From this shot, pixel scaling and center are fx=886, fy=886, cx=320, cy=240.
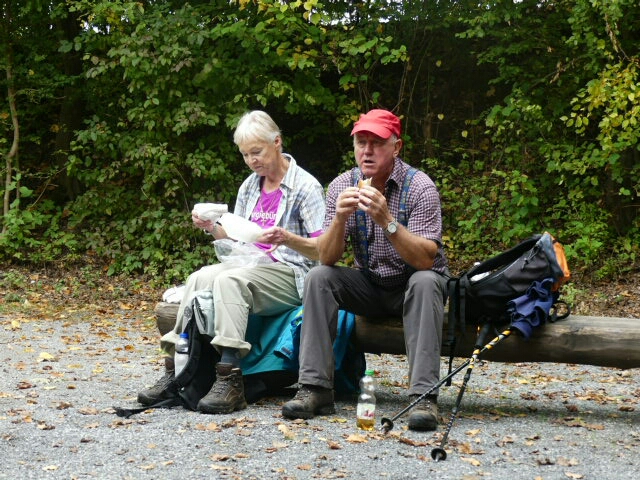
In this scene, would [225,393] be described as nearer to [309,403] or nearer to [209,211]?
[309,403]

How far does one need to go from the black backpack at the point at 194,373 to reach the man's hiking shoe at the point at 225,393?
11 centimetres

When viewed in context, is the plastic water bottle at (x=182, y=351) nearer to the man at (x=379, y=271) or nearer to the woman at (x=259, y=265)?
the woman at (x=259, y=265)

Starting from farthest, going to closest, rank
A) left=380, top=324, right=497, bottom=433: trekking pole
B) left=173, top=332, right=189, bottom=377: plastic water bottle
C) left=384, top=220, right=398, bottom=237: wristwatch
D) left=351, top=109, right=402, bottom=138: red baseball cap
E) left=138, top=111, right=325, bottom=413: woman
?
left=173, top=332, right=189, bottom=377: plastic water bottle → left=138, top=111, right=325, bottom=413: woman → left=351, top=109, right=402, bottom=138: red baseball cap → left=384, top=220, right=398, bottom=237: wristwatch → left=380, top=324, right=497, bottom=433: trekking pole

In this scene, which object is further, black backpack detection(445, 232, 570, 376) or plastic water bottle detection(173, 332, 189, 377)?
plastic water bottle detection(173, 332, 189, 377)

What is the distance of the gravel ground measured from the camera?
373cm

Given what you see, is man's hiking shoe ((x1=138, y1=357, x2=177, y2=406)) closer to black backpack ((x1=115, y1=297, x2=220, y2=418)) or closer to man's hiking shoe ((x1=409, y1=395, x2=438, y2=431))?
black backpack ((x1=115, y1=297, x2=220, y2=418))

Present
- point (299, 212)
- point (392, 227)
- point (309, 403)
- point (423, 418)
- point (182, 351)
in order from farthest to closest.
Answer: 1. point (299, 212)
2. point (182, 351)
3. point (309, 403)
4. point (392, 227)
5. point (423, 418)

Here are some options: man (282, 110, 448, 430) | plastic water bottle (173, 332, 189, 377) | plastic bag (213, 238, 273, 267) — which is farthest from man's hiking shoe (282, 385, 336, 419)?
plastic bag (213, 238, 273, 267)

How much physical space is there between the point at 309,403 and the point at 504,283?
118 cm

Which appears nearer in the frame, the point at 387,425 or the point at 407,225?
the point at 387,425

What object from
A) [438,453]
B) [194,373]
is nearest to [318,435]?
[438,453]

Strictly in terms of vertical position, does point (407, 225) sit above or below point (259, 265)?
above

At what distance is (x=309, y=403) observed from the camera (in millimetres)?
4578

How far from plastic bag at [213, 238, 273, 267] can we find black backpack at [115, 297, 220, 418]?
0.44m
